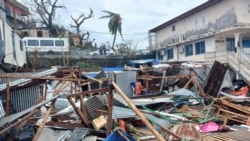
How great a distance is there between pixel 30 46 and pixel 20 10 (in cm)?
1217

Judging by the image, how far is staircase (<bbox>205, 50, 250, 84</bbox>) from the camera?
17859mm

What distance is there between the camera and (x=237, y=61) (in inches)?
752

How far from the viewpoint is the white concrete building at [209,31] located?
2052 centimetres

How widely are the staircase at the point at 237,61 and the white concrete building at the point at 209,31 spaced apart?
5.9 inches

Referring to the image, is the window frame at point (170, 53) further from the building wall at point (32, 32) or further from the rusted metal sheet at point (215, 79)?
the rusted metal sheet at point (215, 79)

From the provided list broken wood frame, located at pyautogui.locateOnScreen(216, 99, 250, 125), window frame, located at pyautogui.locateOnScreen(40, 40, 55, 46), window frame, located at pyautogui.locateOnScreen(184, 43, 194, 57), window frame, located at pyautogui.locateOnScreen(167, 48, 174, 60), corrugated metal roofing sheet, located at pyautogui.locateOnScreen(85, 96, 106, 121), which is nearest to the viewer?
corrugated metal roofing sheet, located at pyautogui.locateOnScreen(85, 96, 106, 121)

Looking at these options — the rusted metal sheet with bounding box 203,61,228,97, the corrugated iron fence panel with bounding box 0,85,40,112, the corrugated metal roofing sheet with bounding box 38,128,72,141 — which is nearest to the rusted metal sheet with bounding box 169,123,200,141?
the corrugated metal roofing sheet with bounding box 38,128,72,141

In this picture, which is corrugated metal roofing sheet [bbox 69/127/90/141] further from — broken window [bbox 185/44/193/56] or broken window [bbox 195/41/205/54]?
broken window [bbox 185/44/193/56]

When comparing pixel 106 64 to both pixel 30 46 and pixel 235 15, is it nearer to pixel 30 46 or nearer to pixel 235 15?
pixel 30 46

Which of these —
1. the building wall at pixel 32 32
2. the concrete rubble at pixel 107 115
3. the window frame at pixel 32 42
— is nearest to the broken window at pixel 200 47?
the concrete rubble at pixel 107 115

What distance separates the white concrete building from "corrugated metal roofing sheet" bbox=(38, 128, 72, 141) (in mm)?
17026

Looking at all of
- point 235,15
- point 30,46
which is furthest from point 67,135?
point 30,46

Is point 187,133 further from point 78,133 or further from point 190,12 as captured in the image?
point 190,12

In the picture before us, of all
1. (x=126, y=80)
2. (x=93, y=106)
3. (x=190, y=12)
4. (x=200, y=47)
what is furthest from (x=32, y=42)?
(x=93, y=106)
